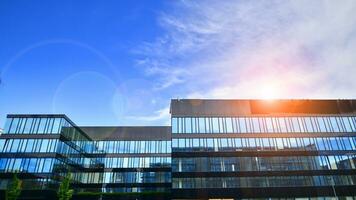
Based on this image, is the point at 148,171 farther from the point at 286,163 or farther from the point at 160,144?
the point at 286,163

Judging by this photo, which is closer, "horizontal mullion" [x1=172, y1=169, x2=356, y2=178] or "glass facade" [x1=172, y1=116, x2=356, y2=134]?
"horizontal mullion" [x1=172, y1=169, x2=356, y2=178]

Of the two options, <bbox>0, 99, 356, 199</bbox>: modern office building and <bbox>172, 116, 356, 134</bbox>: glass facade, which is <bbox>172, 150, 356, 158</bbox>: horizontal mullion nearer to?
<bbox>0, 99, 356, 199</bbox>: modern office building

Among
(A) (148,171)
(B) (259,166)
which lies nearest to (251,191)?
(B) (259,166)

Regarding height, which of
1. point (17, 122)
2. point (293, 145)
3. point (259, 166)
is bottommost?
point (259, 166)

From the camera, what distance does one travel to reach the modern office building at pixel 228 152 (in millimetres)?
44406

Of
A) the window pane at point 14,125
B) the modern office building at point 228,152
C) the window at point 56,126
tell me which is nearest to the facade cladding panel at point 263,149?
the modern office building at point 228,152

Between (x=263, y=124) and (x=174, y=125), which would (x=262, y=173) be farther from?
(x=174, y=125)

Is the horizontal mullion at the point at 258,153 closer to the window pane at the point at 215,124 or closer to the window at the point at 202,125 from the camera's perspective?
the window at the point at 202,125

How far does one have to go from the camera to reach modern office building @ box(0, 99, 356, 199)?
44.4 m

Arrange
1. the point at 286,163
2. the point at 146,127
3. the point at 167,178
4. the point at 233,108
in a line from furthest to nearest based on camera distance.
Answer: the point at 146,127
the point at 167,178
the point at 233,108
the point at 286,163

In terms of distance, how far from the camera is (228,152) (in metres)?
47.8

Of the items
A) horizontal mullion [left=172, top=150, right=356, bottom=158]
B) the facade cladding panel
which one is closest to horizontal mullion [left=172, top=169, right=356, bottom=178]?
the facade cladding panel

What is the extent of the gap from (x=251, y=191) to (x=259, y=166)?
527 centimetres

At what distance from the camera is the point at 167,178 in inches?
2352
